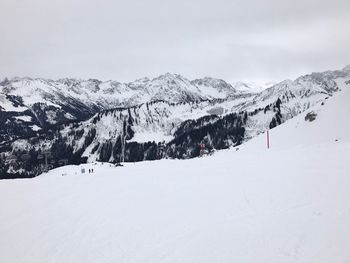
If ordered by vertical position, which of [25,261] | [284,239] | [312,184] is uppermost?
[312,184]

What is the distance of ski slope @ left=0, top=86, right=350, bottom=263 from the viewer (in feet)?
57.0

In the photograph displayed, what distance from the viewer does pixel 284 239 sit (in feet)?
56.5

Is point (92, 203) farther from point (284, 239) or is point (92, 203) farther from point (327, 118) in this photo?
point (327, 118)

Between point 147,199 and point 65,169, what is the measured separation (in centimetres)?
5629

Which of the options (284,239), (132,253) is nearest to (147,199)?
(132,253)

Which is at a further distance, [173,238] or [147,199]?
[147,199]

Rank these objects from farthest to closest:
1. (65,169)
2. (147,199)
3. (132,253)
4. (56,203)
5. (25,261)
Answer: (65,169)
(56,203)
(147,199)
(25,261)
(132,253)

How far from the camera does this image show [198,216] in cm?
2277

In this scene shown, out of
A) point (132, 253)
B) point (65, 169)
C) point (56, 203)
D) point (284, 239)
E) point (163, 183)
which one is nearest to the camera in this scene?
point (284, 239)

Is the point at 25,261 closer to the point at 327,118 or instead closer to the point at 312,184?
the point at 312,184

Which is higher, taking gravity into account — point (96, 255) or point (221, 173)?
point (221, 173)

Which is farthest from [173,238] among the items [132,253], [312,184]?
[312,184]

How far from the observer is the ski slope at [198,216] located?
1738 cm

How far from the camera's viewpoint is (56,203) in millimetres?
30594
